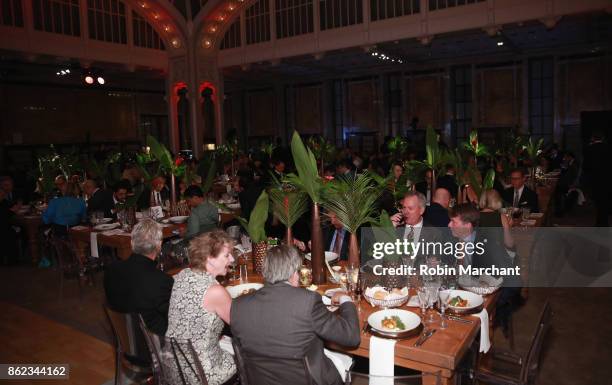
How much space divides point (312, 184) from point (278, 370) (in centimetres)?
128

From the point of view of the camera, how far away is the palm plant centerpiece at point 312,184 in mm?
2943

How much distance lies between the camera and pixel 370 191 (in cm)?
307

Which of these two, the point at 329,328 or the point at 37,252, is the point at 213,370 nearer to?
the point at 329,328

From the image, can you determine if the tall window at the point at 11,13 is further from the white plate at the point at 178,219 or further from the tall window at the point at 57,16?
the white plate at the point at 178,219

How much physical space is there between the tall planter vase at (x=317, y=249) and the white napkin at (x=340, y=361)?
636 millimetres

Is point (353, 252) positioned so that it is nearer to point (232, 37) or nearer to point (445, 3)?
point (445, 3)

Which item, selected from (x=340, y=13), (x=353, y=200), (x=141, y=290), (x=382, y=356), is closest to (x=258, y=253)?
(x=353, y=200)


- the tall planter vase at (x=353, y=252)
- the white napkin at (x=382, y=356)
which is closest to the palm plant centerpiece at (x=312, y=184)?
the tall planter vase at (x=353, y=252)

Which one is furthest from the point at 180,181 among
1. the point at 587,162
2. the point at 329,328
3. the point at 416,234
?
the point at 587,162

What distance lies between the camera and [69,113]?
52.1 ft

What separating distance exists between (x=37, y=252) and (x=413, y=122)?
12.2m

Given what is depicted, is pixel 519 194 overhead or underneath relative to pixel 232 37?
underneath

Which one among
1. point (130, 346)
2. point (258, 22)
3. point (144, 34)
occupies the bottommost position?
point (130, 346)

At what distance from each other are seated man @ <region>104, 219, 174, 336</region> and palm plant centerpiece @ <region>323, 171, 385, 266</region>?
1.13m
